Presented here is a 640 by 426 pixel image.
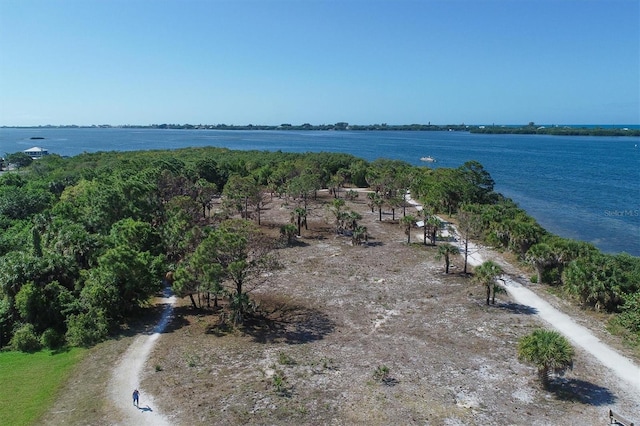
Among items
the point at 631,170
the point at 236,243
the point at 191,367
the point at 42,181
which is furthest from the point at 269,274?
the point at 631,170

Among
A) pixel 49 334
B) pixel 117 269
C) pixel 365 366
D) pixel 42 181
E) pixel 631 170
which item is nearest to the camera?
pixel 365 366

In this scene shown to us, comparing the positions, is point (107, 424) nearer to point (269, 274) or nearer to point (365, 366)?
point (365, 366)

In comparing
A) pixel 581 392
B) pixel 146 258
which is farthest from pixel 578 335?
pixel 146 258

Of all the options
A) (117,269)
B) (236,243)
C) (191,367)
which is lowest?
(191,367)

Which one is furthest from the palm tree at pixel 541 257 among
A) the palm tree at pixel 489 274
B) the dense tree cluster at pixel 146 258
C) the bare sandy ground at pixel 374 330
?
the palm tree at pixel 489 274

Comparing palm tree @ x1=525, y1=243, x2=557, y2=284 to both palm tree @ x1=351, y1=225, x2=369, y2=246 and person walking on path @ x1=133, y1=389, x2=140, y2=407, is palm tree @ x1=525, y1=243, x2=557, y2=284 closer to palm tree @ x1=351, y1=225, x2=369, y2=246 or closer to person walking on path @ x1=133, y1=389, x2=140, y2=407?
palm tree @ x1=351, y1=225, x2=369, y2=246

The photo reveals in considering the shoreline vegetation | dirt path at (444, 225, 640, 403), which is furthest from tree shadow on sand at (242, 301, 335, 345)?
dirt path at (444, 225, 640, 403)

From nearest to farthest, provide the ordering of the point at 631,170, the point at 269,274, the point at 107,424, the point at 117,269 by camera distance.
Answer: the point at 107,424, the point at 117,269, the point at 269,274, the point at 631,170
